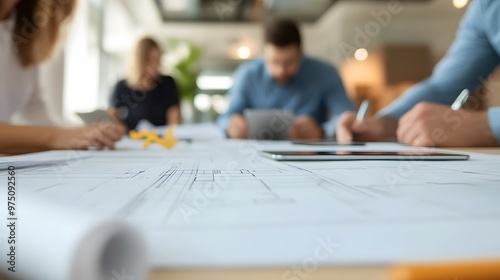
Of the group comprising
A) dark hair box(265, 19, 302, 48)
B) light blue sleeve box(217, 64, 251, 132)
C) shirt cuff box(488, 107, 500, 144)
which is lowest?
shirt cuff box(488, 107, 500, 144)

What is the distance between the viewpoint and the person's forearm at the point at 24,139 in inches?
24.6

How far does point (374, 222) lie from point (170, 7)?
4.69 m

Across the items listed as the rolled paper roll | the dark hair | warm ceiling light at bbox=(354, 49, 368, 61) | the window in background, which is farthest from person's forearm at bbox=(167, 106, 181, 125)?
warm ceiling light at bbox=(354, 49, 368, 61)

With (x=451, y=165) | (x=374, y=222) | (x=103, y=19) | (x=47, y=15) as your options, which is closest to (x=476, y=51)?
(x=451, y=165)

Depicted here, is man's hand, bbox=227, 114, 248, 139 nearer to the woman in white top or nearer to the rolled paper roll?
the woman in white top

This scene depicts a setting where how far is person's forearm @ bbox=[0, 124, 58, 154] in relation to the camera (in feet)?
2.05

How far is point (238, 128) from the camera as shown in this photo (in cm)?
131

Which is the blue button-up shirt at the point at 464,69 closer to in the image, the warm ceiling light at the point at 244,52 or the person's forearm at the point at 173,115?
the person's forearm at the point at 173,115

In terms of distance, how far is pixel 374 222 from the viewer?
16cm

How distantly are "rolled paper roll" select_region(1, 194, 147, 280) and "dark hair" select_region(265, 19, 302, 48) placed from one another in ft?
5.00

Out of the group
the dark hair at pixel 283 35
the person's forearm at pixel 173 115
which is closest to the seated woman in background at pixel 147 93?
the person's forearm at pixel 173 115

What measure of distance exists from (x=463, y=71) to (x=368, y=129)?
36 cm

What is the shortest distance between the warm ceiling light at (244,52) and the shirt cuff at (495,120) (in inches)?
195

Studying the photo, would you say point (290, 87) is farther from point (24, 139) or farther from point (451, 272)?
point (451, 272)
